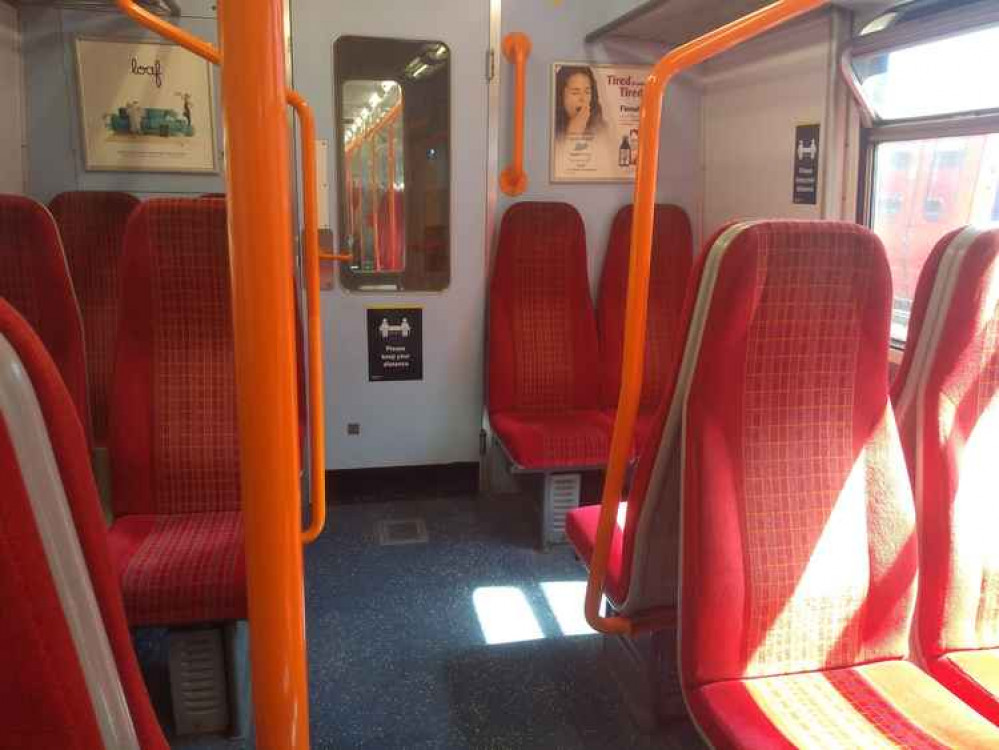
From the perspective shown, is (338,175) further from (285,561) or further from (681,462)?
(285,561)

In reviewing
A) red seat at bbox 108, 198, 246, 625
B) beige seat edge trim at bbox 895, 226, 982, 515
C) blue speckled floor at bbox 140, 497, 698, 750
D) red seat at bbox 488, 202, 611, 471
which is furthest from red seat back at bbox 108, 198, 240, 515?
beige seat edge trim at bbox 895, 226, 982, 515

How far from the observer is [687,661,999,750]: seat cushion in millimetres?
1586

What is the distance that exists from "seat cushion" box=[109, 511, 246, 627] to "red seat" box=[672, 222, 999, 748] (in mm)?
1218

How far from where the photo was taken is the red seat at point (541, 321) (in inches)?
162

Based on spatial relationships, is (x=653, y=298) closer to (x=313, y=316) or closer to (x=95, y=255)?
(x=313, y=316)

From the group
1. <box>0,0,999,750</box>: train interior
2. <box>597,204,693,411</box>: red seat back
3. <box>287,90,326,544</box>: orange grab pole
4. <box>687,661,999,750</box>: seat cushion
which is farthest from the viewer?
<box>597,204,693,411</box>: red seat back

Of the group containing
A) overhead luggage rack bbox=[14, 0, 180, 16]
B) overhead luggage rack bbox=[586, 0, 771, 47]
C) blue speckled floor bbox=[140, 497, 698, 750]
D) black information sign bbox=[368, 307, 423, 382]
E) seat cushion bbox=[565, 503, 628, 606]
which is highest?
overhead luggage rack bbox=[14, 0, 180, 16]

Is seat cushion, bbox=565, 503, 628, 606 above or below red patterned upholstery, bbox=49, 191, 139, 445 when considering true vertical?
below

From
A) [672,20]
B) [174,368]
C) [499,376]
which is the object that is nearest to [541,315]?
[499,376]

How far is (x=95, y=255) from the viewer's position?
12.3 ft

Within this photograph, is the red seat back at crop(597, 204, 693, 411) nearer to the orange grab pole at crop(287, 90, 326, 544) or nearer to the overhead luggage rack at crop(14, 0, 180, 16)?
the orange grab pole at crop(287, 90, 326, 544)

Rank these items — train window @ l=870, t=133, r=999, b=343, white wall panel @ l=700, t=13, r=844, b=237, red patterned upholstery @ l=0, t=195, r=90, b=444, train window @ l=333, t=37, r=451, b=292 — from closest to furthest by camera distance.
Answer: red patterned upholstery @ l=0, t=195, r=90, b=444
train window @ l=870, t=133, r=999, b=343
white wall panel @ l=700, t=13, r=844, b=237
train window @ l=333, t=37, r=451, b=292

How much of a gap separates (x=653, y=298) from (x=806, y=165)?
44.2 inches

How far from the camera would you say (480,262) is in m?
4.23
